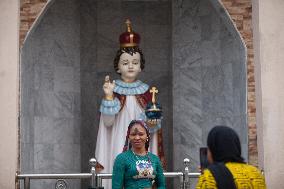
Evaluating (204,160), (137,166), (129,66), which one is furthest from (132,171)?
(129,66)

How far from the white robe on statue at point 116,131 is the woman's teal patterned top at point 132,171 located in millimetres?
3663

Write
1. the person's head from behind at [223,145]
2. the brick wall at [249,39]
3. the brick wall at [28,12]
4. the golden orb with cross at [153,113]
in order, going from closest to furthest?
1. the person's head from behind at [223,145]
2. the brick wall at [28,12]
3. the brick wall at [249,39]
4. the golden orb with cross at [153,113]

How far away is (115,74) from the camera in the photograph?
38.5 ft

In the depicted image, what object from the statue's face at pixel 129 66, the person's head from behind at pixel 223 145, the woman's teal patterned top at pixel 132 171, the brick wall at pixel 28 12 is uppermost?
the brick wall at pixel 28 12

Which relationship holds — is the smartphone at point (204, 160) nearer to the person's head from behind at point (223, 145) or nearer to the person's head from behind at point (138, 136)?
the person's head from behind at point (223, 145)

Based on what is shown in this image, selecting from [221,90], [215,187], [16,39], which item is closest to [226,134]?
[215,187]

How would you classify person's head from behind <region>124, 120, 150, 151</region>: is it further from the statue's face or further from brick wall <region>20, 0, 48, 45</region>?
the statue's face

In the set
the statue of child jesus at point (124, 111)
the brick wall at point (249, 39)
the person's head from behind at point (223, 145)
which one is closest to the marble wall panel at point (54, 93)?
the statue of child jesus at point (124, 111)

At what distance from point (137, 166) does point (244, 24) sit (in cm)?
386

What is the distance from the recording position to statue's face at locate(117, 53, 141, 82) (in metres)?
10.3

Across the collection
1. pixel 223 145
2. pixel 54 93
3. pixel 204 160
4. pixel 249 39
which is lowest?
pixel 204 160

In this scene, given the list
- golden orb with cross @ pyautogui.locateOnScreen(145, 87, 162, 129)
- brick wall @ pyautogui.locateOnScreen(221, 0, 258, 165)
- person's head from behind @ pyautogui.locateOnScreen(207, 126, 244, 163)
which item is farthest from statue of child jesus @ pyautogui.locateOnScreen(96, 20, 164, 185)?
person's head from behind @ pyautogui.locateOnScreen(207, 126, 244, 163)

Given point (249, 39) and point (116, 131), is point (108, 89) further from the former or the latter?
point (249, 39)

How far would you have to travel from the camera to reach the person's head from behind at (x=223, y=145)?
4500mm
